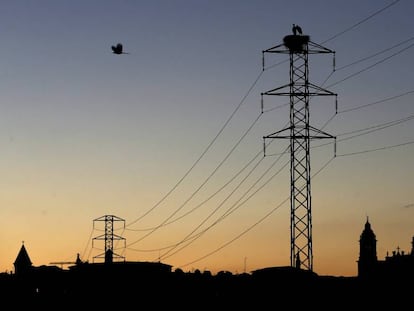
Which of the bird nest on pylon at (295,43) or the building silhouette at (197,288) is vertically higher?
the bird nest on pylon at (295,43)

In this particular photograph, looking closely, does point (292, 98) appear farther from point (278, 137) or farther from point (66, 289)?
point (66, 289)

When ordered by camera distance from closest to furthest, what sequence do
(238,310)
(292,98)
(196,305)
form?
(292,98) < (238,310) < (196,305)

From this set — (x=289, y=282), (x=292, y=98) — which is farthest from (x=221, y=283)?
(x=292, y=98)

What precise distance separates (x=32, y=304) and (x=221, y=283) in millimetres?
28440

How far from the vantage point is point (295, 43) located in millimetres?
76125

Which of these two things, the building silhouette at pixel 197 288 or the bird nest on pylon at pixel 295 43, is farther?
the building silhouette at pixel 197 288

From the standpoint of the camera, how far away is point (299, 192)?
71938 millimetres

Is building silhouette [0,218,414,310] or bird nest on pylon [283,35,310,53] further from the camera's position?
building silhouette [0,218,414,310]

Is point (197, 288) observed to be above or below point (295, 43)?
below

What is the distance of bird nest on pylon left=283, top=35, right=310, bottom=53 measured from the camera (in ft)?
249

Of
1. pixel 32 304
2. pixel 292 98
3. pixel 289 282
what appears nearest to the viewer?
pixel 292 98

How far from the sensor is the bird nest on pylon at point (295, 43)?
76000 mm

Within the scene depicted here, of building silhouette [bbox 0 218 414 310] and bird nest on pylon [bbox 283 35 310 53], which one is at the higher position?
bird nest on pylon [bbox 283 35 310 53]

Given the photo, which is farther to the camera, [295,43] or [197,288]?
[197,288]
